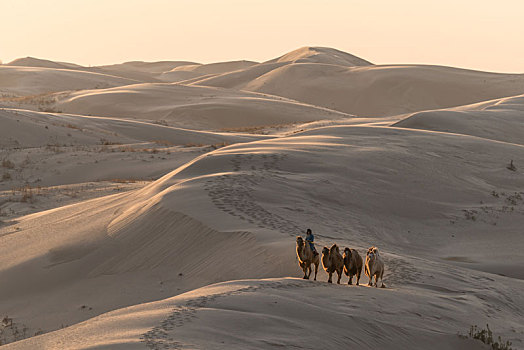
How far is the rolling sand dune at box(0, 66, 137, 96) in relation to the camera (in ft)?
220

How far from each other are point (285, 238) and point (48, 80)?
64308mm

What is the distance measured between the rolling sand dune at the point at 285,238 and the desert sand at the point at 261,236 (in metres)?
0.04

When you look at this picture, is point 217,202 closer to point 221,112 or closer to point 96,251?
point 96,251

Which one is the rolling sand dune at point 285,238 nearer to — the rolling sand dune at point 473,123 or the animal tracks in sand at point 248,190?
the animal tracks in sand at point 248,190

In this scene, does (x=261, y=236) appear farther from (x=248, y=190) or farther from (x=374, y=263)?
(x=248, y=190)

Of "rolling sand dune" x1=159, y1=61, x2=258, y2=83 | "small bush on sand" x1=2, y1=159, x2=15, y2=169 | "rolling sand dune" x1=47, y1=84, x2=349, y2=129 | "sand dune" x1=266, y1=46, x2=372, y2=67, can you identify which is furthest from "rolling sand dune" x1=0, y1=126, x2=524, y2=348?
"rolling sand dune" x1=159, y1=61, x2=258, y2=83

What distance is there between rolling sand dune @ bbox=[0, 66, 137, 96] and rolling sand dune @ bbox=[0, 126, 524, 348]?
50.9 metres

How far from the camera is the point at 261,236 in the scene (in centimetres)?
1098

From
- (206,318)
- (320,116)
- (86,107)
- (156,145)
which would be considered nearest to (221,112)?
(320,116)

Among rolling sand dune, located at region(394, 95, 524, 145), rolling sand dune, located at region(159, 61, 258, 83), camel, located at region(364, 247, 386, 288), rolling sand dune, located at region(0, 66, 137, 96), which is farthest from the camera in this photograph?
rolling sand dune, located at region(159, 61, 258, 83)

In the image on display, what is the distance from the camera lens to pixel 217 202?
1302 cm

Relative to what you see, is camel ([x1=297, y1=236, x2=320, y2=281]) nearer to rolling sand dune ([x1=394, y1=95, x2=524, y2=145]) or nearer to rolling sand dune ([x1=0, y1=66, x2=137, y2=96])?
rolling sand dune ([x1=394, y1=95, x2=524, y2=145])

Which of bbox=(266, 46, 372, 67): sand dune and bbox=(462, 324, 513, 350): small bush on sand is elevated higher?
bbox=(266, 46, 372, 67): sand dune

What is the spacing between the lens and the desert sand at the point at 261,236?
7.12 m
